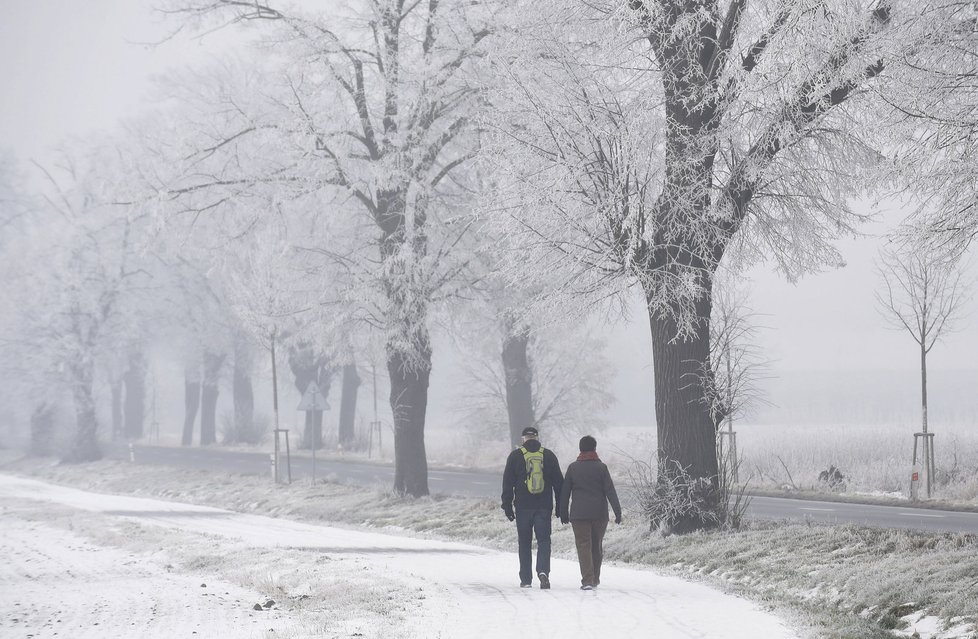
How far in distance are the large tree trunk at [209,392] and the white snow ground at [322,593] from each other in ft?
109

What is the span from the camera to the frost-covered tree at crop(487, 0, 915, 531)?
1606 centimetres

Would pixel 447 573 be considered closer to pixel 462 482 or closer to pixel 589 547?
pixel 589 547

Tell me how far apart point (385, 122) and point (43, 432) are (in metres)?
38.7

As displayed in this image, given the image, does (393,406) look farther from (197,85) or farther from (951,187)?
(197,85)

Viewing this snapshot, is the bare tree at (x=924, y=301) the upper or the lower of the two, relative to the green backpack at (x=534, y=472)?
upper

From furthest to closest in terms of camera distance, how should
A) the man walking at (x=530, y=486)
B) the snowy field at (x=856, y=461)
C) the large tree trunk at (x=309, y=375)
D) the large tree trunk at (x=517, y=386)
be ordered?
the large tree trunk at (x=309, y=375)
the large tree trunk at (x=517, y=386)
the snowy field at (x=856, y=461)
the man walking at (x=530, y=486)

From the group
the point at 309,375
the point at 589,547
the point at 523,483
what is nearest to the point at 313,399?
the point at 309,375

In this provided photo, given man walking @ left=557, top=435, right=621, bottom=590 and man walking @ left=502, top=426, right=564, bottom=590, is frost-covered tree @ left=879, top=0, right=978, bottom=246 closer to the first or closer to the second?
man walking @ left=557, top=435, right=621, bottom=590

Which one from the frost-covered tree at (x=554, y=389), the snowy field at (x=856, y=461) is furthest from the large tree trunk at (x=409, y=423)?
the frost-covered tree at (x=554, y=389)

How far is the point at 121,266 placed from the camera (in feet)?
161

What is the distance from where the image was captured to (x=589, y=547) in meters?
13.8

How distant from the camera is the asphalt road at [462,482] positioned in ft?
61.9

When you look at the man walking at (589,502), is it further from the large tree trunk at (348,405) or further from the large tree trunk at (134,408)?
the large tree trunk at (134,408)

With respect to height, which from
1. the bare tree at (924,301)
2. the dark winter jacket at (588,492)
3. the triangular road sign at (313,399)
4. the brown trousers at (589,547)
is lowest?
the brown trousers at (589,547)
